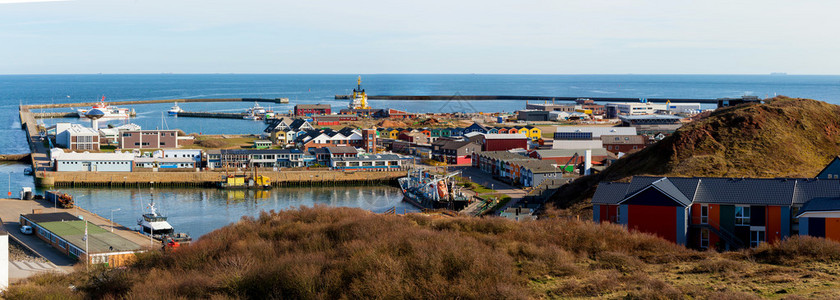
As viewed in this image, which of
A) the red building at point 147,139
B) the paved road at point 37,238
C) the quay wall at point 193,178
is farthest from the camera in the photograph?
the red building at point 147,139

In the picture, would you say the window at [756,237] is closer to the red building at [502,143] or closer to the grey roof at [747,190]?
the grey roof at [747,190]

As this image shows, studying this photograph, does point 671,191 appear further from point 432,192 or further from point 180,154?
point 180,154

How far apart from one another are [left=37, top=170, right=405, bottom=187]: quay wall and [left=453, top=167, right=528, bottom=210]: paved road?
2.56 meters

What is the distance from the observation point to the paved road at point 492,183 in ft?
72.3

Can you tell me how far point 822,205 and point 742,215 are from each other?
1.16 metres

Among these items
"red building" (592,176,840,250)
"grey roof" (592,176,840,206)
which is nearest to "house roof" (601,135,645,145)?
"grey roof" (592,176,840,206)

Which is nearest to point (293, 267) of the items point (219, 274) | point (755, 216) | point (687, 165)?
point (219, 274)

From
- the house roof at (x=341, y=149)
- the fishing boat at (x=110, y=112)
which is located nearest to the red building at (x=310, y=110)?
the fishing boat at (x=110, y=112)

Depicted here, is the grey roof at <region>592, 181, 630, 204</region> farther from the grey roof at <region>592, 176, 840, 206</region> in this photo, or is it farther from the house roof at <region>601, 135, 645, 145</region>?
the house roof at <region>601, 135, 645, 145</region>

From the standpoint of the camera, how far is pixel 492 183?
25.3m

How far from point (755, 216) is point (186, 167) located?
2178cm

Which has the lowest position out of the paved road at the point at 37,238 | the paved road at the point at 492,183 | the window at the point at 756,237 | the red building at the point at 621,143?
the paved road at the point at 37,238

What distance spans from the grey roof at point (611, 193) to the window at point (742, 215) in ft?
5.57

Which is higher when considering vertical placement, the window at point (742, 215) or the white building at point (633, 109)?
the white building at point (633, 109)
